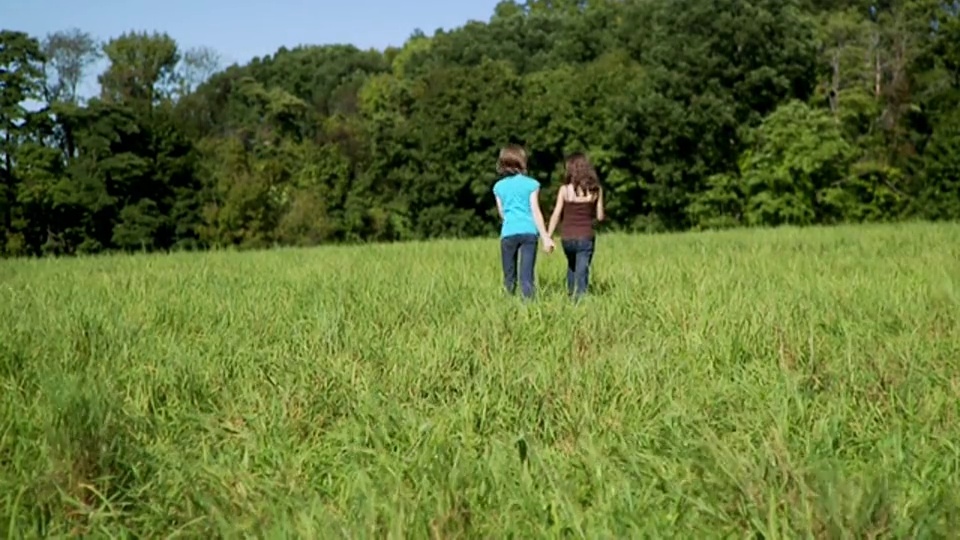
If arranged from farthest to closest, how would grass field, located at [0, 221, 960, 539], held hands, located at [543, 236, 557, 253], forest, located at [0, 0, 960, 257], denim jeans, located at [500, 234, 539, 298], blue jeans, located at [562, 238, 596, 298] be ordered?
forest, located at [0, 0, 960, 257]
blue jeans, located at [562, 238, 596, 298]
denim jeans, located at [500, 234, 539, 298]
held hands, located at [543, 236, 557, 253]
grass field, located at [0, 221, 960, 539]

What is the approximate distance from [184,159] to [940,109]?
3775cm

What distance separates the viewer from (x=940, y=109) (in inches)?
1646

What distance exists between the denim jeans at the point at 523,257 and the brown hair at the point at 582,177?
815mm

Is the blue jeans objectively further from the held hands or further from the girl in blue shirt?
the held hands

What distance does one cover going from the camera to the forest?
4016cm

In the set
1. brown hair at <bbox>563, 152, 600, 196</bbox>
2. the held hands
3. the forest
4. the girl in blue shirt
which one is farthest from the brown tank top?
the forest

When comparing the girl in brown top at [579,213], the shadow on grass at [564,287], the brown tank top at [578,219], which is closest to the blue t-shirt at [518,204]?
the girl in brown top at [579,213]

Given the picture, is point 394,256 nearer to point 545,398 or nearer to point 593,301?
point 593,301

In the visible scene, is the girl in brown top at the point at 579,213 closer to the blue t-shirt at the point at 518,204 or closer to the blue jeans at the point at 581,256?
the blue jeans at the point at 581,256

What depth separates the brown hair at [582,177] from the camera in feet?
31.4

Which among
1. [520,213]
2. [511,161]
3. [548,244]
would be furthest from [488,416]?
[511,161]

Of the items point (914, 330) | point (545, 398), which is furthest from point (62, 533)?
point (914, 330)

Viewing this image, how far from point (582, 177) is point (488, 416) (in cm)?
563

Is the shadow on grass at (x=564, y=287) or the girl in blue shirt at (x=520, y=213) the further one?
the shadow on grass at (x=564, y=287)
